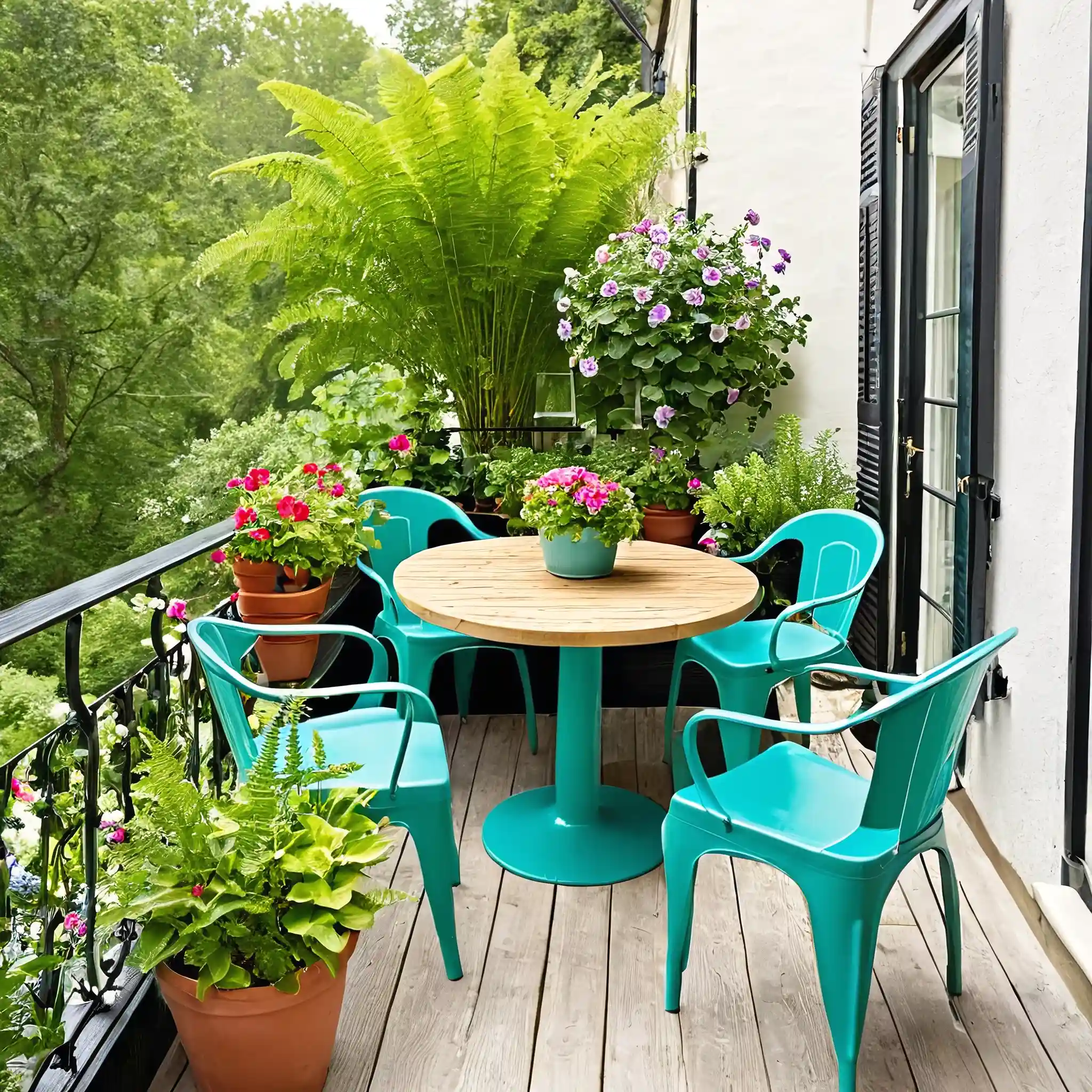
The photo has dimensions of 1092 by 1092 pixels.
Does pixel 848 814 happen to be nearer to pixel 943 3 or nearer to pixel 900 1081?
pixel 900 1081

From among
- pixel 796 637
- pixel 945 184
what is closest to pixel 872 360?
pixel 945 184

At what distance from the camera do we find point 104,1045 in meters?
1.50

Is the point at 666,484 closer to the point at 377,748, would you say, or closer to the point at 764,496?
the point at 764,496

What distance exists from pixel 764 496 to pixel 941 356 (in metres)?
0.68

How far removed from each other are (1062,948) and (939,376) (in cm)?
171

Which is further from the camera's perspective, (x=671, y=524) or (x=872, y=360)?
(x=671, y=524)

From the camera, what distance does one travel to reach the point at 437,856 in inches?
71.8

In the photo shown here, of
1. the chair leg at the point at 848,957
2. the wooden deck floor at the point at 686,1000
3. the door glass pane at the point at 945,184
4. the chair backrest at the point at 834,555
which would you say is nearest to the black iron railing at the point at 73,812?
the wooden deck floor at the point at 686,1000

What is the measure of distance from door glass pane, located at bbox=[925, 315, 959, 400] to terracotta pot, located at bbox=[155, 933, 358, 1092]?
2.30 metres

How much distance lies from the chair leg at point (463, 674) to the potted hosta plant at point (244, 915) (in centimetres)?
173

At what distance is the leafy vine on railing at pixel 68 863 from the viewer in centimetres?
132

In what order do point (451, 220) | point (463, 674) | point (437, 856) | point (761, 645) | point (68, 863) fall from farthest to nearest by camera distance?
1. point (451, 220)
2. point (463, 674)
3. point (761, 645)
4. point (437, 856)
5. point (68, 863)

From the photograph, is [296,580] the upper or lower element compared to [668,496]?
lower

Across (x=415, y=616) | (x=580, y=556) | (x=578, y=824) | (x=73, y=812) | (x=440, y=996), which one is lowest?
(x=440, y=996)
